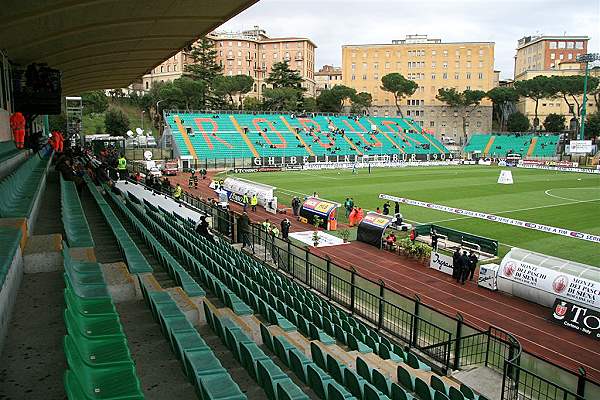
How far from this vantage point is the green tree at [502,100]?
3942 inches

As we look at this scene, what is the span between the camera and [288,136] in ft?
241

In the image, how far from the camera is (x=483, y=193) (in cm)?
3962

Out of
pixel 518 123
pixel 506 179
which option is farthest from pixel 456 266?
pixel 518 123

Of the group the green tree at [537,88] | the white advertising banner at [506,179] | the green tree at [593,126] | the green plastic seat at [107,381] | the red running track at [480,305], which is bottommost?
the red running track at [480,305]

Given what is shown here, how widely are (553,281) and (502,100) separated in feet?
317

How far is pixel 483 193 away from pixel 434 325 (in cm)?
3190

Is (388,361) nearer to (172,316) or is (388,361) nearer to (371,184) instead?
(172,316)

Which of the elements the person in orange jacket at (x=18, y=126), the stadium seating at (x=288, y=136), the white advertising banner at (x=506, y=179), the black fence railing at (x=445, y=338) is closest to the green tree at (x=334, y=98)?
the stadium seating at (x=288, y=136)

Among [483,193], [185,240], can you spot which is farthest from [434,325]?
[483,193]

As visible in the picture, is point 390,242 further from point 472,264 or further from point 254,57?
point 254,57

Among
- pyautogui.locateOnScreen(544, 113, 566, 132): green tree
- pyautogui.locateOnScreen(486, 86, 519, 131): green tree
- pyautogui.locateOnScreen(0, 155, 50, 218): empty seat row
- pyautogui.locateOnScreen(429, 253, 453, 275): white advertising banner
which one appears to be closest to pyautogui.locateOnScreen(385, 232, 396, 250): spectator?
pyautogui.locateOnScreen(429, 253, 453, 275): white advertising banner

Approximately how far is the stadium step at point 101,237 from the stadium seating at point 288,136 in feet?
161

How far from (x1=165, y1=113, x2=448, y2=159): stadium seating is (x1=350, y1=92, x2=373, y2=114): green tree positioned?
516 inches

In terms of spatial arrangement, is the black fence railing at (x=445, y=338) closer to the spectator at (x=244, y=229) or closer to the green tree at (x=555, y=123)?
the spectator at (x=244, y=229)
